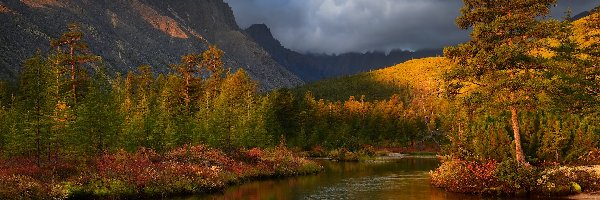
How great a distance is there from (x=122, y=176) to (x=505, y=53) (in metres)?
28.3

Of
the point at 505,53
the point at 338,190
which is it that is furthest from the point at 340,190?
the point at 505,53

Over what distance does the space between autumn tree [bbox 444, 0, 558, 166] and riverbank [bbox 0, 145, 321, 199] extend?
21.4 m

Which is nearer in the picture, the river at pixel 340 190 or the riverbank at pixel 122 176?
the riverbank at pixel 122 176

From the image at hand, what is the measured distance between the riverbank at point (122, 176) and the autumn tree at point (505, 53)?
21.4 metres

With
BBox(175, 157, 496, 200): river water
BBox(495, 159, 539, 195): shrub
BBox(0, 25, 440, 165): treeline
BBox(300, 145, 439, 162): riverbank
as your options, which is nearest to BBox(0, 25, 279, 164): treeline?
BBox(0, 25, 440, 165): treeline

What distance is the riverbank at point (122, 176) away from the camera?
28.9 meters

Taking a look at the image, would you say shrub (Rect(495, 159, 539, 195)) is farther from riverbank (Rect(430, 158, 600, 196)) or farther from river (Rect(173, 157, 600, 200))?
river (Rect(173, 157, 600, 200))

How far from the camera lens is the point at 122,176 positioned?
33.2 metres

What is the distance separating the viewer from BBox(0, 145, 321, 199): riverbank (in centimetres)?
2889

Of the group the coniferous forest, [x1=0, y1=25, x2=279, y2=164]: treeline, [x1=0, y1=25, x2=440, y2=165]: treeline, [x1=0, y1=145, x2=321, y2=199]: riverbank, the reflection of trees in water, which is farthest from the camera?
[x1=0, y1=25, x2=440, y2=165]: treeline

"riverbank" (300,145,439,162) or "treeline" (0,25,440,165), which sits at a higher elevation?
"treeline" (0,25,440,165)

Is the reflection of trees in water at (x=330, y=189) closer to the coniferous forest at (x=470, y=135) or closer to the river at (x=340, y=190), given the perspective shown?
the river at (x=340, y=190)

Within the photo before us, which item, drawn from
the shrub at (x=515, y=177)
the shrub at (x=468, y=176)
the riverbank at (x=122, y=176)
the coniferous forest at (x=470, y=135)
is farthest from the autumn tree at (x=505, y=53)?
the riverbank at (x=122, y=176)

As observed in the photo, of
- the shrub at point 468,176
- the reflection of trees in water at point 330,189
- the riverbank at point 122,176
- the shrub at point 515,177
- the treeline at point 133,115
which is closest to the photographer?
the riverbank at point 122,176
